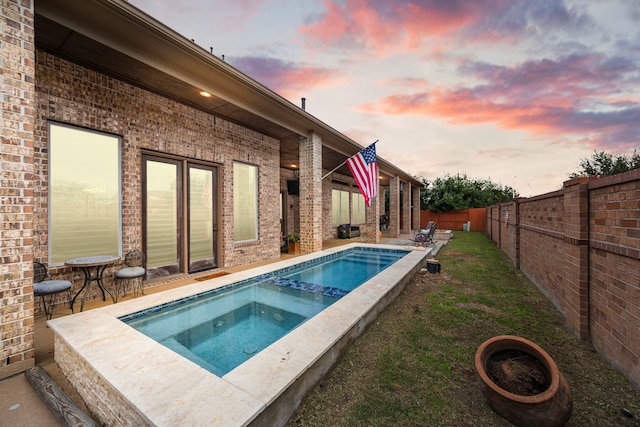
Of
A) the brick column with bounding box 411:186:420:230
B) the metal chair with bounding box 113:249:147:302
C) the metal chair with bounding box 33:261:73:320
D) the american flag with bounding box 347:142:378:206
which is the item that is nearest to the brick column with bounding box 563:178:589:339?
the american flag with bounding box 347:142:378:206

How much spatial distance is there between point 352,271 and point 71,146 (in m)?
5.71

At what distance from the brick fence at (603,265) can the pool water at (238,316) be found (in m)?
2.87

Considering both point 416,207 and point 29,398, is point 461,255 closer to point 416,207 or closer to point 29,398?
point 29,398

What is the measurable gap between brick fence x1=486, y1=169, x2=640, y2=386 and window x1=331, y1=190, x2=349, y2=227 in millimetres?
10132

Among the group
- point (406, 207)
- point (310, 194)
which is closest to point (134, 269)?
point (310, 194)

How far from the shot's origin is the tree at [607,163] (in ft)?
53.1

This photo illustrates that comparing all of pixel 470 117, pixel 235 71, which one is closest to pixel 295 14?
pixel 235 71

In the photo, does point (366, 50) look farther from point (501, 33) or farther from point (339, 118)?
point (339, 118)

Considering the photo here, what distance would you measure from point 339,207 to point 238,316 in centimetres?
1115

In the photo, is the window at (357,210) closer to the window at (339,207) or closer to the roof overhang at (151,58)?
the window at (339,207)

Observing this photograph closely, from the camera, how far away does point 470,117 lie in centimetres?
863

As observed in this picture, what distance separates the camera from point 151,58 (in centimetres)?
375

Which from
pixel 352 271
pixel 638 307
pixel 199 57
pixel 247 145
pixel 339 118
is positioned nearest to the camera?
pixel 638 307

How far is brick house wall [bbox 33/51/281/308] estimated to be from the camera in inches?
139
